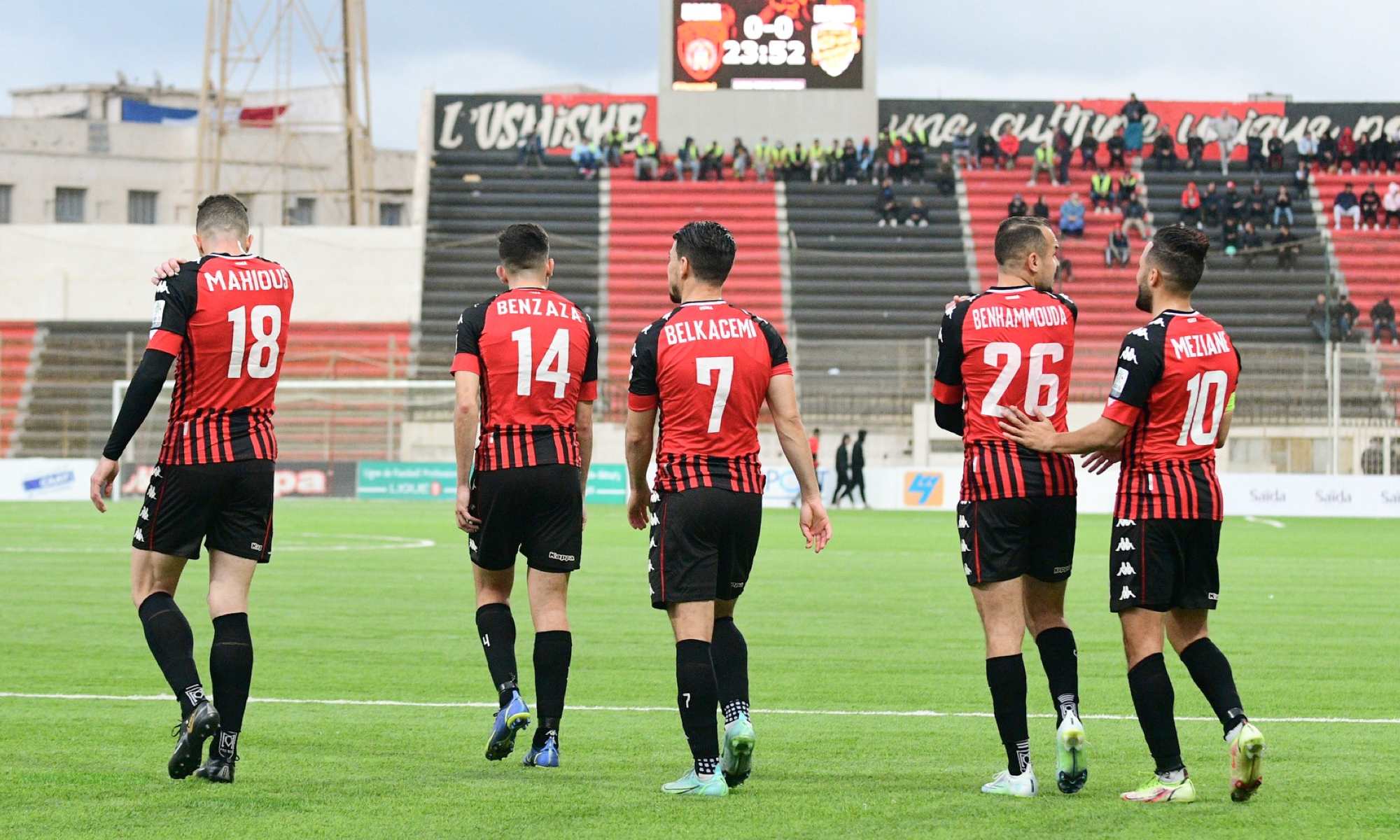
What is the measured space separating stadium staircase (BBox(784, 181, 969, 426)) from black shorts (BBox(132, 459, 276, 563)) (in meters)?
30.3

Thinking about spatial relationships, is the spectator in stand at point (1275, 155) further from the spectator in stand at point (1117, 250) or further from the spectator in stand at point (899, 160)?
the spectator in stand at point (899, 160)

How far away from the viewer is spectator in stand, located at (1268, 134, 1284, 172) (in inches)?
1906

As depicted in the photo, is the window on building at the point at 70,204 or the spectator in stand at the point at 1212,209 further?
the window on building at the point at 70,204

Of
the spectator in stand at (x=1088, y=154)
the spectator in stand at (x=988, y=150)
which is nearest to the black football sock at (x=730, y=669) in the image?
the spectator in stand at (x=988, y=150)

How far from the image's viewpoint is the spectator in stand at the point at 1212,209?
150 ft

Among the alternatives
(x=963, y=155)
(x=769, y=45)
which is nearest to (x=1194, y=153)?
(x=963, y=155)

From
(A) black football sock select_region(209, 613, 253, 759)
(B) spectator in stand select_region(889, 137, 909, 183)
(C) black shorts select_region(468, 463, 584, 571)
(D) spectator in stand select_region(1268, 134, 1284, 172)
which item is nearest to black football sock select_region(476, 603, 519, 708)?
(C) black shorts select_region(468, 463, 584, 571)

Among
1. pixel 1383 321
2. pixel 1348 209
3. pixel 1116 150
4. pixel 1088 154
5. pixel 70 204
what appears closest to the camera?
pixel 1383 321

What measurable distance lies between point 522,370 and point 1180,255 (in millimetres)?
2634

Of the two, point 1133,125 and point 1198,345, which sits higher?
point 1133,125

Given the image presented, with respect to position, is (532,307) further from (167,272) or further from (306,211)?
(306,211)

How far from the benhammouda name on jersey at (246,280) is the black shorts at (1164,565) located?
3355mm

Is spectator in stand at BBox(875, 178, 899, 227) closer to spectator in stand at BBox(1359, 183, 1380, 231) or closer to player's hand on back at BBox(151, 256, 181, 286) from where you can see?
spectator in stand at BBox(1359, 183, 1380, 231)

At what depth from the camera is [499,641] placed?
729cm
